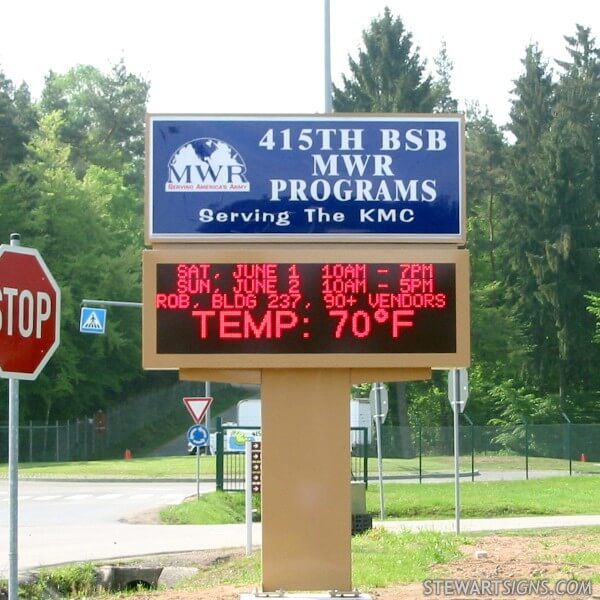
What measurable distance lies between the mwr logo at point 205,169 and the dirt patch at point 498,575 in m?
3.78

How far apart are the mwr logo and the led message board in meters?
0.79

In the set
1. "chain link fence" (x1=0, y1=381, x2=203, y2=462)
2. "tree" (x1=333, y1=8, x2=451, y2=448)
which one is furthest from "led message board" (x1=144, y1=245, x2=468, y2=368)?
"tree" (x1=333, y1=8, x2=451, y2=448)

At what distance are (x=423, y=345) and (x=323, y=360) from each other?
0.89 m

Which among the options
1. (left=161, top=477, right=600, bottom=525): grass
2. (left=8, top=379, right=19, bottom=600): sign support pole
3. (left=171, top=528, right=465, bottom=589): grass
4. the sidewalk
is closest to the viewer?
(left=8, top=379, right=19, bottom=600): sign support pole

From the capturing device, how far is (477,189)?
275 ft

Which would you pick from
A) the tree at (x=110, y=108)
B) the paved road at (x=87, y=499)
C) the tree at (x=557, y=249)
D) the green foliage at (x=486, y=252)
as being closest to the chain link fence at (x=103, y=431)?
the green foliage at (x=486, y=252)

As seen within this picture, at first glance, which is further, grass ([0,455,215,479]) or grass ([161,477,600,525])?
grass ([0,455,215,479])

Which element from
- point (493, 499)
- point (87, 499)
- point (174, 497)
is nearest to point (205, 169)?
point (493, 499)

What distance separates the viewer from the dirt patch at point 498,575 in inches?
502

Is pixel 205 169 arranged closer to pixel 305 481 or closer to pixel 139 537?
pixel 305 481

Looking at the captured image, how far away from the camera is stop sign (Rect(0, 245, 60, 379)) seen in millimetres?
8109

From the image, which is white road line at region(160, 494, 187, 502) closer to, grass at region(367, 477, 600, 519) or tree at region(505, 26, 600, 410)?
grass at region(367, 477, 600, 519)

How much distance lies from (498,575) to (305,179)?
4458mm

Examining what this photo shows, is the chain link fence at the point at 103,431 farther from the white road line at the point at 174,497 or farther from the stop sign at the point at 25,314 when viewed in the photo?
the stop sign at the point at 25,314
